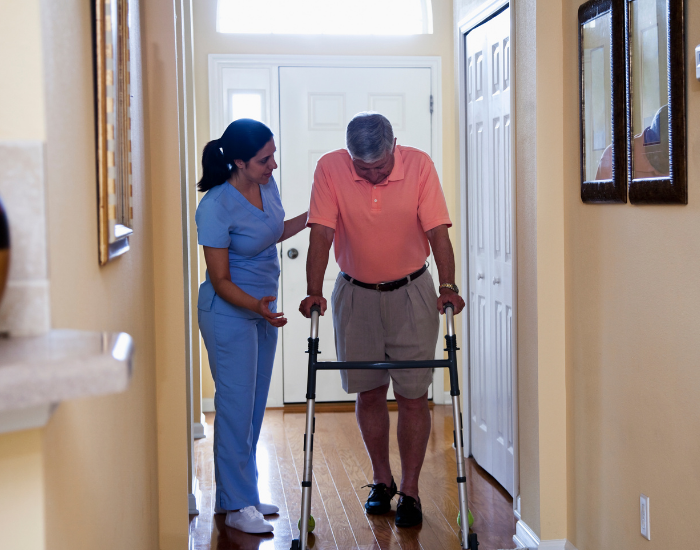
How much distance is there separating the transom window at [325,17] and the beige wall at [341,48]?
6 centimetres

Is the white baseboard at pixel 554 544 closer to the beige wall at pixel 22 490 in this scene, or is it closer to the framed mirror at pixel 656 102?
the framed mirror at pixel 656 102

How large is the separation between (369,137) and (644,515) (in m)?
1.46

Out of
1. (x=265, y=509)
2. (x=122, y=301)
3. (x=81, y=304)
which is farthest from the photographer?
(x=265, y=509)

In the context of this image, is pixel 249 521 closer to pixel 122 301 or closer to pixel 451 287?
pixel 451 287

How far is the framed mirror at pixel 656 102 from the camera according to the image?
1.81 metres

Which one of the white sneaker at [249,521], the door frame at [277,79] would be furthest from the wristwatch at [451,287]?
the door frame at [277,79]

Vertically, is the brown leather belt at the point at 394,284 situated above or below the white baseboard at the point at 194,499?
above

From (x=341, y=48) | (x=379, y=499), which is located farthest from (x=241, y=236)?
(x=341, y=48)

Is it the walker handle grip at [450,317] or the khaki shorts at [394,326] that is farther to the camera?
the khaki shorts at [394,326]

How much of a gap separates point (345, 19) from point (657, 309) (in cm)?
335

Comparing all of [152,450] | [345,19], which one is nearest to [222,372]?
[152,450]

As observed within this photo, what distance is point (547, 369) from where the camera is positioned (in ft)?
8.41

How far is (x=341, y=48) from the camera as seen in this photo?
185 inches

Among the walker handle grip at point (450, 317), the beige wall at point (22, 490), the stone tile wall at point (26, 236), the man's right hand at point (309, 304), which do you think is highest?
the stone tile wall at point (26, 236)
